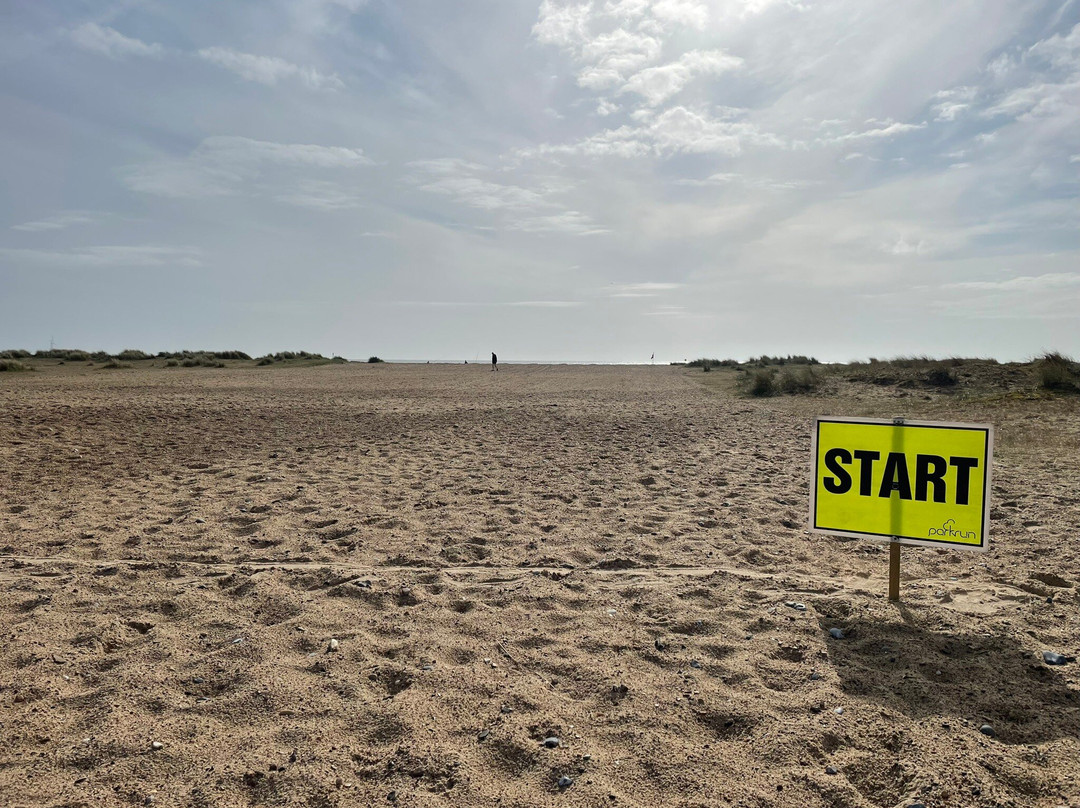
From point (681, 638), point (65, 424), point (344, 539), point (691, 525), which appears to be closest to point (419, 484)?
point (344, 539)

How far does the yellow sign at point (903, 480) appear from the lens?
395cm

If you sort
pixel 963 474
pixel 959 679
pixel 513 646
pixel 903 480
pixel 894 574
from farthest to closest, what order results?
pixel 894 574, pixel 903 480, pixel 963 474, pixel 513 646, pixel 959 679

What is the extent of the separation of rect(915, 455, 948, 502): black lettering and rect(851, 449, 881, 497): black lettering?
236 millimetres

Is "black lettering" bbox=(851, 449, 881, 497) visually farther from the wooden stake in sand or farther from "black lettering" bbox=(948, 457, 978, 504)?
"black lettering" bbox=(948, 457, 978, 504)

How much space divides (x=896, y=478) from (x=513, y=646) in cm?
251

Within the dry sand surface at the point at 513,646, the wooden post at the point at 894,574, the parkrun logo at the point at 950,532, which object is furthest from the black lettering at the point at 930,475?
the dry sand surface at the point at 513,646

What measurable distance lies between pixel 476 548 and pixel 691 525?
1999 mm

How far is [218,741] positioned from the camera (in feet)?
9.18

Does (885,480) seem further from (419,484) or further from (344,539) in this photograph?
(419,484)

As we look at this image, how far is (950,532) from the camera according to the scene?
13.1 ft

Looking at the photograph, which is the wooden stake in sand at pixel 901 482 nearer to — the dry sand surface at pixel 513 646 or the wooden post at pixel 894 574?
the wooden post at pixel 894 574

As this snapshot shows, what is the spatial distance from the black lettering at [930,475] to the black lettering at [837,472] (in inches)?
14.9

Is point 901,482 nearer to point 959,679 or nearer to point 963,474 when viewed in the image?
point 963,474

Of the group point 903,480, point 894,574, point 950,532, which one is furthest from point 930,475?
point 894,574
